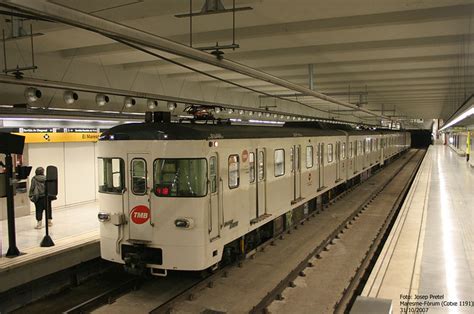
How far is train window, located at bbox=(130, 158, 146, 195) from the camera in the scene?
7.05 meters

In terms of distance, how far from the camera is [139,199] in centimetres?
706

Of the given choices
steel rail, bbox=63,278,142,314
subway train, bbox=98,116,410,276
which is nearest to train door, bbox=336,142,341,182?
subway train, bbox=98,116,410,276

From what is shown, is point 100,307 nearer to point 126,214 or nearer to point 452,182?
point 126,214

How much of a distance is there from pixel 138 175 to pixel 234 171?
1.66 meters

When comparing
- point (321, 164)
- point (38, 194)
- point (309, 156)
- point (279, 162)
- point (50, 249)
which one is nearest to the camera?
point (50, 249)

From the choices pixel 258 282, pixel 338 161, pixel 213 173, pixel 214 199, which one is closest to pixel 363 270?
pixel 258 282

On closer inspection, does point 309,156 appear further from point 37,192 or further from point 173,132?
point 37,192

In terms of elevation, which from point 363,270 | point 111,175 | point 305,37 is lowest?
point 363,270

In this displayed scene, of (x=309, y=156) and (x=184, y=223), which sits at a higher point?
(x=309, y=156)

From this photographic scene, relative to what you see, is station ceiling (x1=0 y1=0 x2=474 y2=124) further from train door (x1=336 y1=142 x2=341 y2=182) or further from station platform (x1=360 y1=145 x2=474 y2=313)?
station platform (x1=360 y1=145 x2=474 y2=313)

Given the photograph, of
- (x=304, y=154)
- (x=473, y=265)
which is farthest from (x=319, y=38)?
(x=473, y=265)

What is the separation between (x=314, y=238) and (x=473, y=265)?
12.3 feet

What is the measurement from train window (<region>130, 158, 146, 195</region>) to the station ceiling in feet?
8.01

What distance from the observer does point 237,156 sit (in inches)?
308
